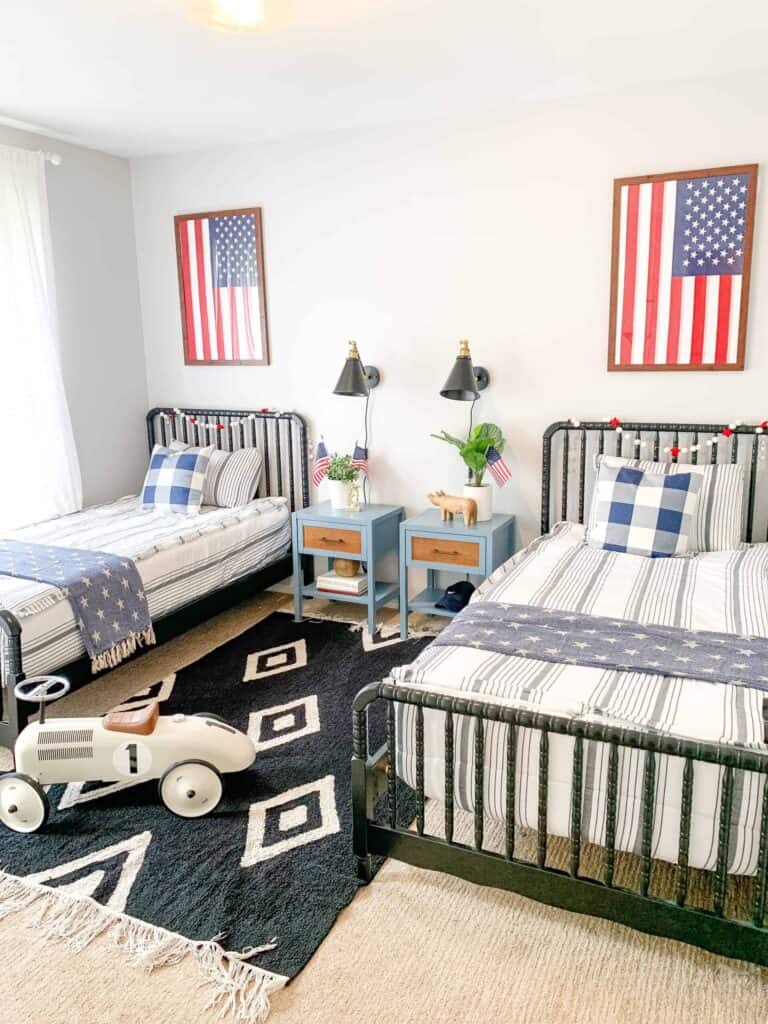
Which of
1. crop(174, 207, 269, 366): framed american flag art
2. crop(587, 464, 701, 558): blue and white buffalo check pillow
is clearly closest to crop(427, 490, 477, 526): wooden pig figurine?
crop(587, 464, 701, 558): blue and white buffalo check pillow

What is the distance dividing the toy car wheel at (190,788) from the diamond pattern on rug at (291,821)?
0.46 feet

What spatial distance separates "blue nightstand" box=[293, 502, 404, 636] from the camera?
12.9 feet

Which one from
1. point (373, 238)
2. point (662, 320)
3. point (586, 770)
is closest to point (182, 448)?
point (373, 238)

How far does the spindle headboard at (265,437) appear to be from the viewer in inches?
177

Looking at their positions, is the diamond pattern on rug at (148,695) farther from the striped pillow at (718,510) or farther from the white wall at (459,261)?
the striped pillow at (718,510)

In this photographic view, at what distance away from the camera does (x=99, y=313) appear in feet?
14.9

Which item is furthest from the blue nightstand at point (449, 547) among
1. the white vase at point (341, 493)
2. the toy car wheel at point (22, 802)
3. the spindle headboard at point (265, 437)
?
the toy car wheel at point (22, 802)

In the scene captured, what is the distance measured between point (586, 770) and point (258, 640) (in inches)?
90.4

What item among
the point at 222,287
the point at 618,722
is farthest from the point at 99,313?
the point at 618,722

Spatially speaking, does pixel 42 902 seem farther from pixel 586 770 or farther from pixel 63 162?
pixel 63 162

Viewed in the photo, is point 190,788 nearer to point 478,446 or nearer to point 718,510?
point 478,446

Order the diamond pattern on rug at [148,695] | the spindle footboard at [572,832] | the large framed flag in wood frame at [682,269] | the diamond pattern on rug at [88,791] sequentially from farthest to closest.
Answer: the large framed flag in wood frame at [682,269] < the diamond pattern on rug at [148,695] < the diamond pattern on rug at [88,791] < the spindle footboard at [572,832]

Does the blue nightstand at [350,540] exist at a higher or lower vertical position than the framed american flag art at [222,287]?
lower

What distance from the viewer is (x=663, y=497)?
330 centimetres
